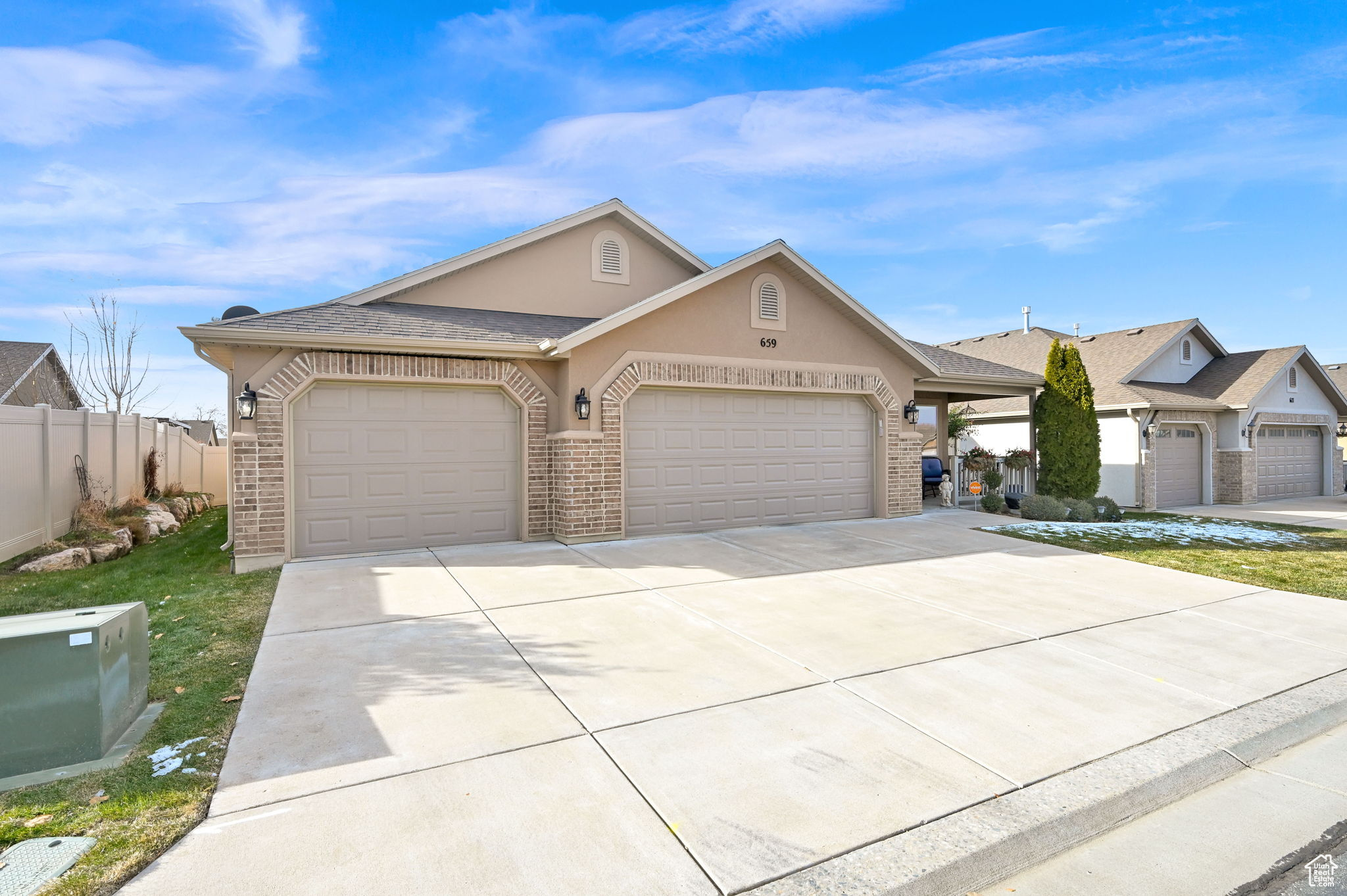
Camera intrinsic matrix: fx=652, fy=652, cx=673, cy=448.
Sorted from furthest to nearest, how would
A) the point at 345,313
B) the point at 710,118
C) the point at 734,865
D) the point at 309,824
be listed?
the point at 710,118
the point at 345,313
the point at 309,824
the point at 734,865

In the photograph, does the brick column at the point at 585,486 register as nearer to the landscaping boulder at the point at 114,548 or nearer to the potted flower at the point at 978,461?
the landscaping boulder at the point at 114,548

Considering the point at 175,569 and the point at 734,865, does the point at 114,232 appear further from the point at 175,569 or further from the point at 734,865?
the point at 734,865

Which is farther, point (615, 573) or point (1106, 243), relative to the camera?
point (1106, 243)

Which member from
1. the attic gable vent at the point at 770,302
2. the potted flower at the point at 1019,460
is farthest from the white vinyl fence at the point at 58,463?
the potted flower at the point at 1019,460

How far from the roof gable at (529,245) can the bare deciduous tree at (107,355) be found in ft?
72.0

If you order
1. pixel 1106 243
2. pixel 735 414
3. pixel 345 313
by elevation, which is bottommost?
pixel 735 414

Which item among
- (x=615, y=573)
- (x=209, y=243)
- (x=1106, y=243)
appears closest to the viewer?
(x=615, y=573)

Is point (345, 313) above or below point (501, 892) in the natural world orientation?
above

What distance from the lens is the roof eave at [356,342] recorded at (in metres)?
8.07

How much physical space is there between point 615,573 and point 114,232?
24.2 meters

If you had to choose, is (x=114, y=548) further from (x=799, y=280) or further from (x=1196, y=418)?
(x=1196, y=418)

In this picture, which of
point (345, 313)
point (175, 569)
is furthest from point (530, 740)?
point (345, 313)

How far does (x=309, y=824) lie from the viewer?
9.39ft

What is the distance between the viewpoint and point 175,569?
855 cm
